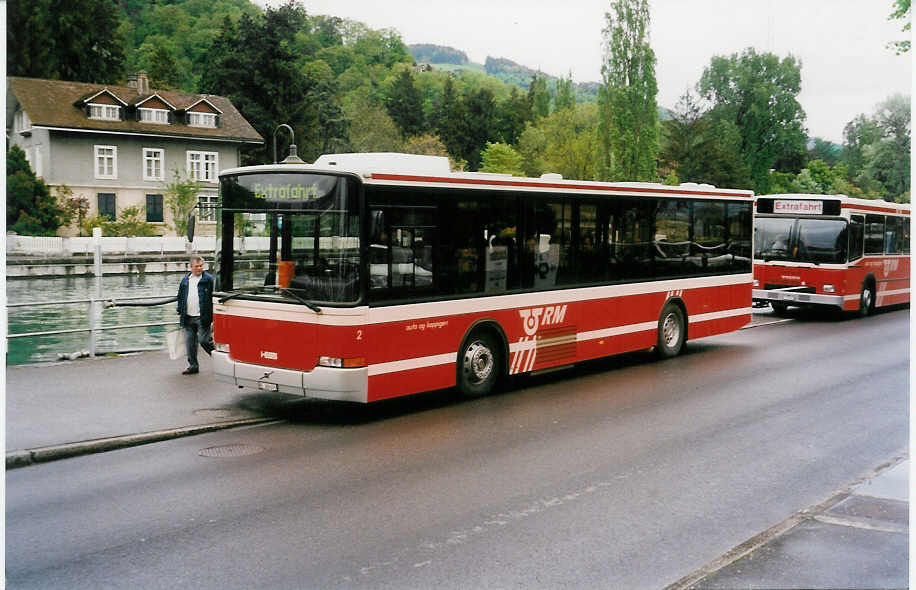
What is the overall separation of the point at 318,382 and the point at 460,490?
311 cm

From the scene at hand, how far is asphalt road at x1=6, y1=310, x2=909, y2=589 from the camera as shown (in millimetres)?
6430

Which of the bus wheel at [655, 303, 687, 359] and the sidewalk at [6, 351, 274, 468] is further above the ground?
the bus wheel at [655, 303, 687, 359]

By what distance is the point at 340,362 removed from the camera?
35.6 feet

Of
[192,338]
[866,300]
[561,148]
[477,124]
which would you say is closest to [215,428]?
[192,338]

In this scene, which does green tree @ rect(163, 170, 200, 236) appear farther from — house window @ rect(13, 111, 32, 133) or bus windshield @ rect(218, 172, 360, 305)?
bus windshield @ rect(218, 172, 360, 305)

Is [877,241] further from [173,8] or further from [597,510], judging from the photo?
[173,8]

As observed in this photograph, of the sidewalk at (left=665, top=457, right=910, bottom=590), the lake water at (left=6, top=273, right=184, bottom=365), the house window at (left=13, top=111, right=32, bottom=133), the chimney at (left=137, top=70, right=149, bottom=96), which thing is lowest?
the lake water at (left=6, top=273, right=184, bottom=365)

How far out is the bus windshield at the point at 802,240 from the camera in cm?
2405

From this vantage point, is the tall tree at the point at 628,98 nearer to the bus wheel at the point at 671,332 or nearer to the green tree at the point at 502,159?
the green tree at the point at 502,159

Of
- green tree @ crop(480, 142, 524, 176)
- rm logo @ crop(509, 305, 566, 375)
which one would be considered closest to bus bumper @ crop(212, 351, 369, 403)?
rm logo @ crop(509, 305, 566, 375)

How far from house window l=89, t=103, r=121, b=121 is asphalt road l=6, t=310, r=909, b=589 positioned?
59153mm

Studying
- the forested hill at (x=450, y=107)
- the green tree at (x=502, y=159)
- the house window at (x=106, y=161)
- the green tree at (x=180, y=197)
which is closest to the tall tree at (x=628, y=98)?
the forested hill at (x=450, y=107)

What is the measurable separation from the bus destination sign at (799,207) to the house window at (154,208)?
173 ft

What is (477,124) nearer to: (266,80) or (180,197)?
(266,80)
